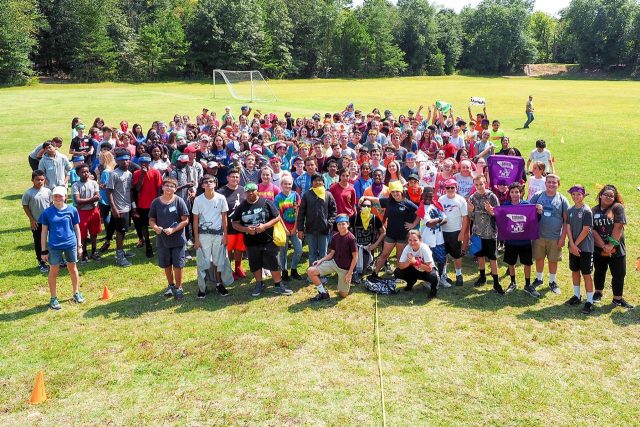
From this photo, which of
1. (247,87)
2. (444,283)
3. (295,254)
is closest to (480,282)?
(444,283)

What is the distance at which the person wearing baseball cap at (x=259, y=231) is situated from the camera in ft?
25.6

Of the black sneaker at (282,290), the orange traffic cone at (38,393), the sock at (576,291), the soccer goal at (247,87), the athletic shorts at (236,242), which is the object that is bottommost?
the orange traffic cone at (38,393)

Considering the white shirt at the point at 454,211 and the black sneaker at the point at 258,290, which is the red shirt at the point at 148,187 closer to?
the black sneaker at the point at 258,290

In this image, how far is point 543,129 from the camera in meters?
24.5

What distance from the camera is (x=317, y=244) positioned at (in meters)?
8.55

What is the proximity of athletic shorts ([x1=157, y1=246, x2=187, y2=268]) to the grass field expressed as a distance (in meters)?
0.61

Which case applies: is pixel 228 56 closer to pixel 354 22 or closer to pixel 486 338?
pixel 354 22

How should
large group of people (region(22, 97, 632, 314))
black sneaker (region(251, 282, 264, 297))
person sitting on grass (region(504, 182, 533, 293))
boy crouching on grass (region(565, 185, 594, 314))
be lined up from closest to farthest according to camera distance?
boy crouching on grass (region(565, 185, 594, 314)) < large group of people (region(22, 97, 632, 314)) < person sitting on grass (region(504, 182, 533, 293)) < black sneaker (region(251, 282, 264, 297))

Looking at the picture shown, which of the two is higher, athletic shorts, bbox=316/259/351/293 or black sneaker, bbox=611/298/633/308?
athletic shorts, bbox=316/259/351/293

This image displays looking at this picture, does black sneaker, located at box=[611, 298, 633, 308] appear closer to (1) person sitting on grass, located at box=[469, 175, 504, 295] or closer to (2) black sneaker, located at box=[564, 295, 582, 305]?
(2) black sneaker, located at box=[564, 295, 582, 305]

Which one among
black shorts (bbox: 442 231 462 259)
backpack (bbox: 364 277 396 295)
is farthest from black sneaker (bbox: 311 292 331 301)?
black shorts (bbox: 442 231 462 259)

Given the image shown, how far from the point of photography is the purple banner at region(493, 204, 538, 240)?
306 inches

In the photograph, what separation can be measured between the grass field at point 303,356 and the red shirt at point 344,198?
137 centimetres

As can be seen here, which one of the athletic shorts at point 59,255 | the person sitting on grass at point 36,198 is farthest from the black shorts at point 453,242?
the person sitting on grass at point 36,198
